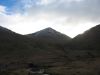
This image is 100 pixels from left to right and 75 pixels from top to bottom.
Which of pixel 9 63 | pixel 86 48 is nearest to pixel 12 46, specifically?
pixel 9 63

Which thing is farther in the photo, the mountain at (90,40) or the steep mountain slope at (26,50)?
the mountain at (90,40)

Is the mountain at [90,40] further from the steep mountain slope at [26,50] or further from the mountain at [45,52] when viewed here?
the steep mountain slope at [26,50]

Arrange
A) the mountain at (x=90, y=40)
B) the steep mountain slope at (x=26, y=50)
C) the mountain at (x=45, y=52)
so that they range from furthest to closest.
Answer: the mountain at (x=90, y=40) < the steep mountain slope at (x=26, y=50) < the mountain at (x=45, y=52)

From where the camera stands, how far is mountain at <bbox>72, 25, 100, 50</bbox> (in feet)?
362

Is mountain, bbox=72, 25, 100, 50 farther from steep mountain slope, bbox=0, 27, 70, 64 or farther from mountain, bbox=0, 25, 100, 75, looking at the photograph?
steep mountain slope, bbox=0, 27, 70, 64

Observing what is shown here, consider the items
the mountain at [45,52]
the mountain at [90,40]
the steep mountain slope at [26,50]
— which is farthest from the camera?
the mountain at [90,40]

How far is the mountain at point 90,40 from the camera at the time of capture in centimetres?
11025

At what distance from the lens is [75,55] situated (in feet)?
315

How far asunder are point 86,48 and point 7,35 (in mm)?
42324

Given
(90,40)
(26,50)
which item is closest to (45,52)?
(26,50)

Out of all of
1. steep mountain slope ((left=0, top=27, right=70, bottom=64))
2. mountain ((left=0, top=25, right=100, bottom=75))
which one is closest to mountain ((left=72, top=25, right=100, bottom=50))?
mountain ((left=0, top=25, right=100, bottom=75))

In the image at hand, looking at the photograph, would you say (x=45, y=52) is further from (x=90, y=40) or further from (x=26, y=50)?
(x=90, y=40)

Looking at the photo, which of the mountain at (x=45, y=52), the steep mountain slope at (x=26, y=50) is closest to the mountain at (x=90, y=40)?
the mountain at (x=45, y=52)

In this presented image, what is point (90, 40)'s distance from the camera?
117125 millimetres
